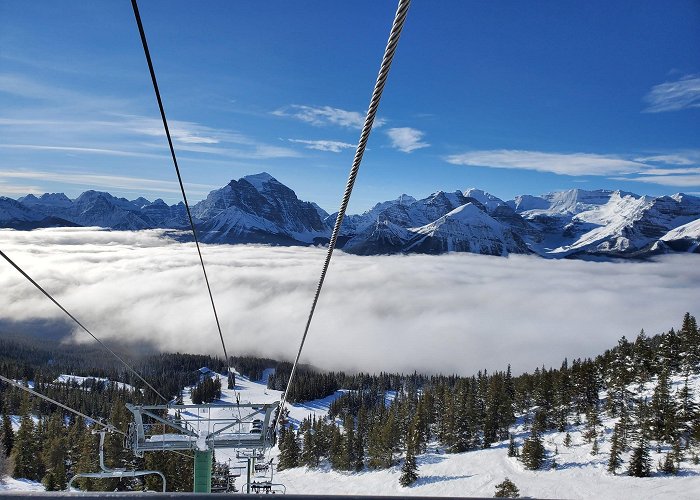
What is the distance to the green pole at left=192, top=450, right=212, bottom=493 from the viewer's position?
485 inches

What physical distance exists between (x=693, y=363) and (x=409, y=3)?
89422mm

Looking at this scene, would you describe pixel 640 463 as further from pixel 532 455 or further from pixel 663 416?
pixel 532 455

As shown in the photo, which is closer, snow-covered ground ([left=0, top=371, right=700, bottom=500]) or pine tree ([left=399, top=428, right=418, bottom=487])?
snow-covered ground ([left=0, top=371, right=700, bottom=500])

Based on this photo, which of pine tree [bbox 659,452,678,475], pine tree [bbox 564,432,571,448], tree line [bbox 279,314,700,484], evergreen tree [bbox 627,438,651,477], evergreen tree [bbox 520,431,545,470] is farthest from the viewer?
pine tree [bbox 564,432,571,448]

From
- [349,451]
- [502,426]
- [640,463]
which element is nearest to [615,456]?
[640,463]

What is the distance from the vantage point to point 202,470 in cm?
1262

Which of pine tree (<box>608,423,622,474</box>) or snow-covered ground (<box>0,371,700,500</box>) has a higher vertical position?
pine tree (<box>608,423,622,474</box>)

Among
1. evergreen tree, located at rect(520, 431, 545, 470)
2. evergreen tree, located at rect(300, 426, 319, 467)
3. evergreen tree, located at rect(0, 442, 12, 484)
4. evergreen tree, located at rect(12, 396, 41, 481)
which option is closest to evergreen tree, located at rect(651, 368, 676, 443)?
evergreen tree, located at rect(520, 431, 545, 470)

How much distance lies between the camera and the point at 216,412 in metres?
137

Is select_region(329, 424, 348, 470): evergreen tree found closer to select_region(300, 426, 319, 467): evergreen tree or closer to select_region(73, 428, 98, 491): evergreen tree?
select_region(300, 426, 319, 467): evergreen tree

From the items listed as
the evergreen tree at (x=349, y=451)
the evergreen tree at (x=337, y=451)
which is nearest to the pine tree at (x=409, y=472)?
the evergreen tree at (x=349, y=451)

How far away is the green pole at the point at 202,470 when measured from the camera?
12328 millimetres

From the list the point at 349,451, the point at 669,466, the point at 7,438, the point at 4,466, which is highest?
the point at 669,466

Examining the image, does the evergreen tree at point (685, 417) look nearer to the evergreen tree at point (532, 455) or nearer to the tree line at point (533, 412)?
the tree line at point (533, 412)
